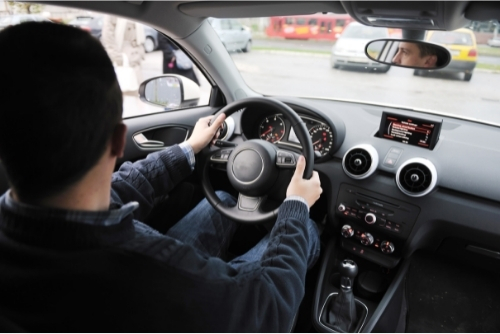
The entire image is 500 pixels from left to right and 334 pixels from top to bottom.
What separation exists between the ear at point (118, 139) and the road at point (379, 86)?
0.75 m

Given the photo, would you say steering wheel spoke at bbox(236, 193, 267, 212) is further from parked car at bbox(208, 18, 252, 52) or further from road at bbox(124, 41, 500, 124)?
parked car at bbox(208, 18, 252, 52)

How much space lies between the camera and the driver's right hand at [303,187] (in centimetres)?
148

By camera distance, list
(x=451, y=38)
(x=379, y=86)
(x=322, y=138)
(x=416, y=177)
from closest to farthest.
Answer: (x=416, y=177) < (x=451, y=38) < (x=322, y=138) < (x=379, y=86)

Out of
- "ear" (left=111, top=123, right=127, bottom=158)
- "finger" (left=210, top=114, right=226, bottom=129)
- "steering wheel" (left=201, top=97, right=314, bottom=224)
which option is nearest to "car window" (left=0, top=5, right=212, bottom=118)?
"finger" (left=210, top=114, right=226, bottom=129)

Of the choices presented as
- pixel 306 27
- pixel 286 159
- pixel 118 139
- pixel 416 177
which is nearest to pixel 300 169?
pixel 286 159

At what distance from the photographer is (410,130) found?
197cm

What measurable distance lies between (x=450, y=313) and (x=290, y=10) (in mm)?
2012

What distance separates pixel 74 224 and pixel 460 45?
2205 millimetres

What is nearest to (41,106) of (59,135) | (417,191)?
(59,135)

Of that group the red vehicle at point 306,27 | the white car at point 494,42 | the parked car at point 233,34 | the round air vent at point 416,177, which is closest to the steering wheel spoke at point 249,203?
the round air vent at point 416,177

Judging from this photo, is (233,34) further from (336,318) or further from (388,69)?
(336,318)

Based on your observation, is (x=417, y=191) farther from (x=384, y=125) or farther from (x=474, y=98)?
(x=474, y=98)

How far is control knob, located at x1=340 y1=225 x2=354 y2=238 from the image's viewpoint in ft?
7.02

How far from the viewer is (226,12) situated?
1973 millimetres
